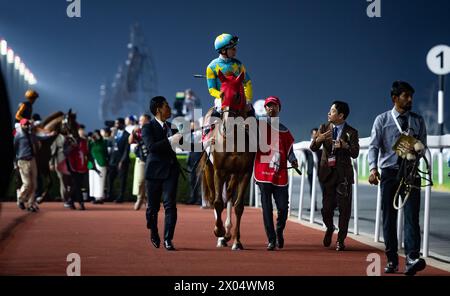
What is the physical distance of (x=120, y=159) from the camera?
86.7 ft

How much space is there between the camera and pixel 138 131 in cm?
2169

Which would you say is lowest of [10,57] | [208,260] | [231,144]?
[208,260]

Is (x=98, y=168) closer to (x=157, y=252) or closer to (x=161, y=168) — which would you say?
(x=161, y=168)

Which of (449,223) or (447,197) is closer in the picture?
(449,223)

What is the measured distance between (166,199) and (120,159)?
571 inches

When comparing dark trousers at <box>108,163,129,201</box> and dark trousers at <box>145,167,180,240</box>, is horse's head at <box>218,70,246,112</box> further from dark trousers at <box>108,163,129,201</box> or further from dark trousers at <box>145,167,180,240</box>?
dark trousers at <box>108,163,129,201</box>

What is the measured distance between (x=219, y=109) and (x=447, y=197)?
46.9 ft

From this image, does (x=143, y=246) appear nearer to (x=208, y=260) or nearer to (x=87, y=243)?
(x=87, y=243)

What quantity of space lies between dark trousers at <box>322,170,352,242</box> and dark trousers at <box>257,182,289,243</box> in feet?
1.84

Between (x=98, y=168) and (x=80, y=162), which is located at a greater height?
(x=80, y=162)

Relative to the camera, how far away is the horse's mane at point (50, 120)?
70.4ft

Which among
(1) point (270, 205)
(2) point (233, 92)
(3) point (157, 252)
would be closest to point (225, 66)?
(2) point (233, 92)

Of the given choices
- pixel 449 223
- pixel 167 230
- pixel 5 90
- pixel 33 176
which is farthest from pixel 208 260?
pixel 33 176

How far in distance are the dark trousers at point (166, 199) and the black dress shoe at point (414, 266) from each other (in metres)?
3.61
